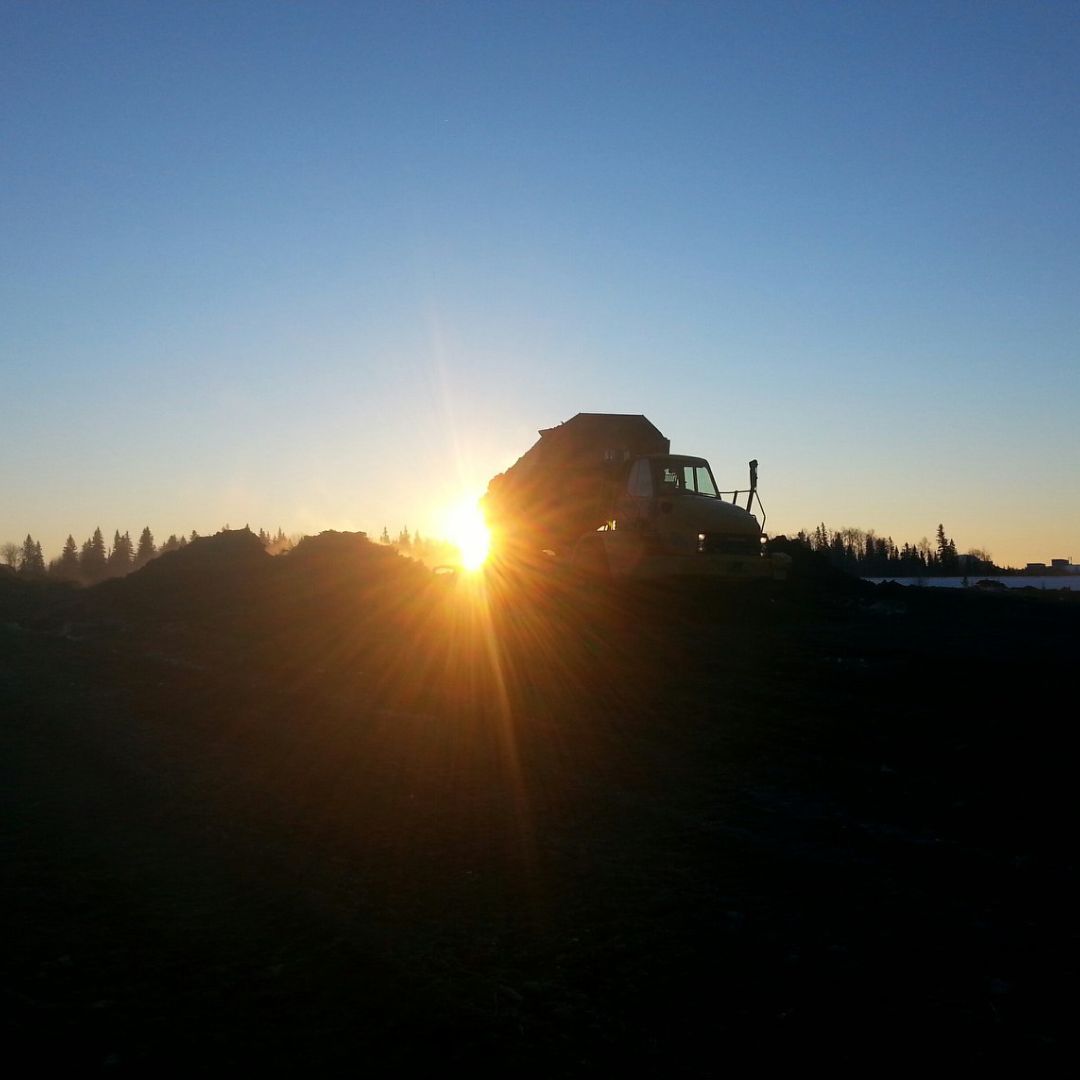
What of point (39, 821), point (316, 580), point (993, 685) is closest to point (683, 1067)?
point (39, 821)

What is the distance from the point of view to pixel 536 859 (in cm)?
671

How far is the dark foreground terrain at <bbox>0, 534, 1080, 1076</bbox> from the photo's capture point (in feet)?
14.6

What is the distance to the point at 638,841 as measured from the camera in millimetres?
7004

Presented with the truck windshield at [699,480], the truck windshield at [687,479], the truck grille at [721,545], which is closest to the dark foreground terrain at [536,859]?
the truck grille at [721,545]

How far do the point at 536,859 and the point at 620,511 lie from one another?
39.6ft

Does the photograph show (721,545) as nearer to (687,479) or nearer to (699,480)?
(687,479)

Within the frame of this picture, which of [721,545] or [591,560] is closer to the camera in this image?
[721,545]

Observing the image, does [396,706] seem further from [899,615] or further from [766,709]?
[899,615]

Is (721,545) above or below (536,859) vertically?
above

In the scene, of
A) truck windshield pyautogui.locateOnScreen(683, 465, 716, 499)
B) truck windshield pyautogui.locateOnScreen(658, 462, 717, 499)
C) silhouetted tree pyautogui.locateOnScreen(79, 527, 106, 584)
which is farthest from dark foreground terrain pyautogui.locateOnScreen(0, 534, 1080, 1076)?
silhouetted tree pyautogui.locateOnScreen(79, 527, 106, 584)

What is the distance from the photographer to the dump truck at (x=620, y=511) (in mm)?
16422

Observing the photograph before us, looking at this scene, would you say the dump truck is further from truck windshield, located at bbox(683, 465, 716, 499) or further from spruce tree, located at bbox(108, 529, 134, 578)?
spruce tree, located at bbox(108, 529, 134, 578)

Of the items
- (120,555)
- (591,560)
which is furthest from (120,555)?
(591,560)

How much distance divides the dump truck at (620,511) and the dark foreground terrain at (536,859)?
7.42ft
